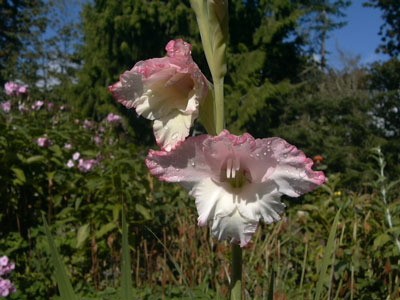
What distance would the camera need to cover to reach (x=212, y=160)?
91 centimetres

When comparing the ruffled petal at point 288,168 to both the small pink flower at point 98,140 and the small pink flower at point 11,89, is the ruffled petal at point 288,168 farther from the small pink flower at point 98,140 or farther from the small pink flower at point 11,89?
the small pink flower at point 11,89

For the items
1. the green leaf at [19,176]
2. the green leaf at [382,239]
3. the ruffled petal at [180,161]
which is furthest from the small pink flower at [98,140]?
the ruffled petal at [180,161]

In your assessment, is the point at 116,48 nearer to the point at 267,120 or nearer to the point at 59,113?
the point at 267,120

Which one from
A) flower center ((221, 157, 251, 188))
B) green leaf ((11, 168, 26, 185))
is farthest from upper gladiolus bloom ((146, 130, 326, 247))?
green leaf ((11, 168, 26, 185))

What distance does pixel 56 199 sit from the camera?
3244 mm

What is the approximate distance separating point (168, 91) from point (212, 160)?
6.6 inches

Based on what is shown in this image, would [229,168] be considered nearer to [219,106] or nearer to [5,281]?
[219,106]

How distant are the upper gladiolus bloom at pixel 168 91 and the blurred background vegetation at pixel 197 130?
0.91 feet

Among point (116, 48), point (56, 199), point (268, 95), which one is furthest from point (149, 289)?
point (116, 48)

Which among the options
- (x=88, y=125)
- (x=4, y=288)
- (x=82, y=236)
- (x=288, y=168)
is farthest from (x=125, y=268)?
(x=88, y=125)

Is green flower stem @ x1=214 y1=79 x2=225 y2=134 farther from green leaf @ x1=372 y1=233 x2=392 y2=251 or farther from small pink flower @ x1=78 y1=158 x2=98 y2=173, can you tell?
small pink flower @ x1=78 y1=158 x2=98 y2=173

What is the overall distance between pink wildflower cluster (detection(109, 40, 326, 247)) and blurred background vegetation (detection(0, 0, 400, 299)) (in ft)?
0.66

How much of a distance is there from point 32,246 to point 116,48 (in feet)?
35.9

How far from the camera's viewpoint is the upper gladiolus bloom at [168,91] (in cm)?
93
